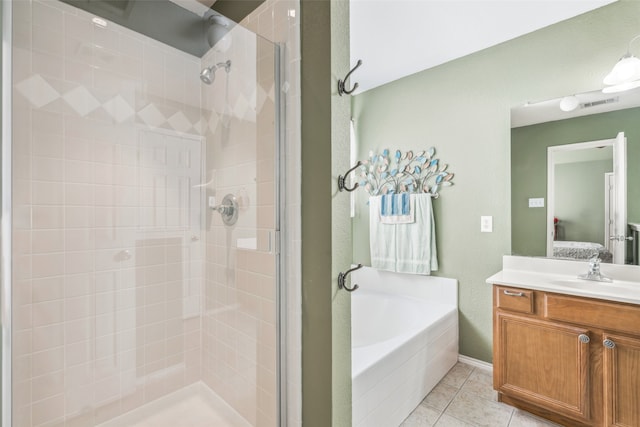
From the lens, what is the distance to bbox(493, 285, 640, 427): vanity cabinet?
1.50 metres

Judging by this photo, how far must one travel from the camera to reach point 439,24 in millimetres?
2084

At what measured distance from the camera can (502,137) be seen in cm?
232

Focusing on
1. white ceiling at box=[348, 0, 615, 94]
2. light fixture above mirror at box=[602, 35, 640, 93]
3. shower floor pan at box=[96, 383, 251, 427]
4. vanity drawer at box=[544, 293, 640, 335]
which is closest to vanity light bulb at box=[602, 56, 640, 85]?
light fixture above mirror at box=[602, 35, 640, 93]

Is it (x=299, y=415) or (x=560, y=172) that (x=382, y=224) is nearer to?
→ (x=560, y=172)

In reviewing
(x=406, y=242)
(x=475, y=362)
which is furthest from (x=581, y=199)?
(x=475, y=362)

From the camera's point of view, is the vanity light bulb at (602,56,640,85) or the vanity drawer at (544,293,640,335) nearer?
the vanity drawer at (544,293,640,335)

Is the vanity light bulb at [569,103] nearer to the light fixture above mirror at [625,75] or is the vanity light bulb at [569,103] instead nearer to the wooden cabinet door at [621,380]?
the light fixture above mirror at [625,75]

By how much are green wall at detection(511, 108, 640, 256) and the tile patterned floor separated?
1016 mm

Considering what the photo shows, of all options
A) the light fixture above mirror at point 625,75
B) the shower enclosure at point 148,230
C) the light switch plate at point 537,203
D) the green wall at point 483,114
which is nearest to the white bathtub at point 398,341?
the green wall at point 483,114

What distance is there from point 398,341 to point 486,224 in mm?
1219

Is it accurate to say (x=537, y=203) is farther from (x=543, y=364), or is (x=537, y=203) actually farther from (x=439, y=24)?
(x=439, y=24)

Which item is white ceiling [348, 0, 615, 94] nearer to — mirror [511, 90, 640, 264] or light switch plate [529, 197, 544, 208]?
mirror [511, 90, 640, 264]

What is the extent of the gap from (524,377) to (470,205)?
1.22 meters

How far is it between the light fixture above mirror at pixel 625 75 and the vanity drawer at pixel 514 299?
53.9 inches
